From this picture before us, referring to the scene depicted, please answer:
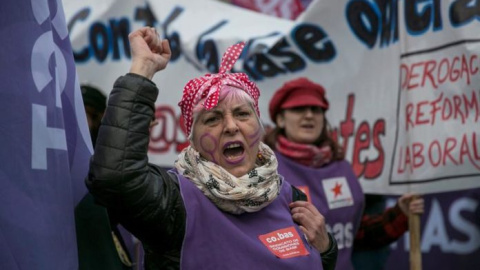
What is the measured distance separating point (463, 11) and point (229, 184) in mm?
2064

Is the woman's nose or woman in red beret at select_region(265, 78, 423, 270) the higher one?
the woman's nose

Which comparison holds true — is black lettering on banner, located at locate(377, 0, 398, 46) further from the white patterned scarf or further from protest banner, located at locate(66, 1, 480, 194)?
the white patterned scarf

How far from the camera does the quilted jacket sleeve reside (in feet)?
7.58

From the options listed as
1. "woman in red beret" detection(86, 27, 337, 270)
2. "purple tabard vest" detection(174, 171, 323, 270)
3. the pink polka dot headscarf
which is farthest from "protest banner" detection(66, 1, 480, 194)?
"purple tabard vest" detection(174, 171, 323, 270)

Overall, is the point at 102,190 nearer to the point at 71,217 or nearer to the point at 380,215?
the point at 71,217

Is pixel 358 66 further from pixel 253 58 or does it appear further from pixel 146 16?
pixel 146 16

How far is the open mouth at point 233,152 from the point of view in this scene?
8.87 feet

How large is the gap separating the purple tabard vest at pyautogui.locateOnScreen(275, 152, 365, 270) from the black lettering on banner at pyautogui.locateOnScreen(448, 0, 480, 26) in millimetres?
921

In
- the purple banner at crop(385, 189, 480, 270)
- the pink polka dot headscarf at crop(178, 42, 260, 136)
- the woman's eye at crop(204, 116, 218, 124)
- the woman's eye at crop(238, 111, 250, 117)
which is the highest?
the pink polka dot headscarf at crop(178, 42, 260, 136)

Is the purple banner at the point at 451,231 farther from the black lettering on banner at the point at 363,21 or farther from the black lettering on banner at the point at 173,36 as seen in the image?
the black lettering on banner at the point at 173,36

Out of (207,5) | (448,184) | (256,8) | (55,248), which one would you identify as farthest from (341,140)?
(55,248)

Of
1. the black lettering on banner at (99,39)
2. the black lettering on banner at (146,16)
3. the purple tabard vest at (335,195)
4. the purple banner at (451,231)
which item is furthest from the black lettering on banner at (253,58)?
the purple banner at (451,231)

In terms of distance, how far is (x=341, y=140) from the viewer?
498 cm

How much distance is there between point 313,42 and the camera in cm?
513
